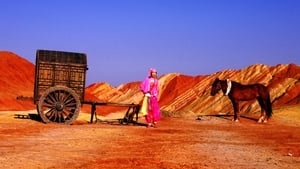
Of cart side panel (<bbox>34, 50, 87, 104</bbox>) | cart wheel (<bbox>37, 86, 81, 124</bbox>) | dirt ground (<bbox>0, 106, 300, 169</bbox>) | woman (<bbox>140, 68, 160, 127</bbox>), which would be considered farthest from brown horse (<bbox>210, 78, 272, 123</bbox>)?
cart wheel (<bbox>37, 86, 81, 124</bbox>)

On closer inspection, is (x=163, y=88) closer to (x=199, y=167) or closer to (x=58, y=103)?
(x=58, y=103)

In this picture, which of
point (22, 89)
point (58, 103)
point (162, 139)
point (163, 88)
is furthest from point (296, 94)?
point (162, 139)

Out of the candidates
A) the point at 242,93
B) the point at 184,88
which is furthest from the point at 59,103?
the point at 184,88

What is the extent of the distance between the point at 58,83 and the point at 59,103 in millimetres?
777

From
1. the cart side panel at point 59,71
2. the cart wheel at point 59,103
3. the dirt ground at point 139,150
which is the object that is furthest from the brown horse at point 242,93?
the cart wheel at point 59,103

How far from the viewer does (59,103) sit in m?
20.1

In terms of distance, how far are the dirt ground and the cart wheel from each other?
2.52 metres

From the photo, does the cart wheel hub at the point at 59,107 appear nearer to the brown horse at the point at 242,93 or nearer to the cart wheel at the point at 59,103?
the cart wheel at the point at 59,103

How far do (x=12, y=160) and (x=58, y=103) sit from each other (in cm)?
1035

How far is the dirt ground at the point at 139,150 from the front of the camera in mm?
9844

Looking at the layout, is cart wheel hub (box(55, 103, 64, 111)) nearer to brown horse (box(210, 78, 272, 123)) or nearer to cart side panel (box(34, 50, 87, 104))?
cart side panel (box(34, 50, 87, 104))

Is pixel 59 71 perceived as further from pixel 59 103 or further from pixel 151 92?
pixel 151 92

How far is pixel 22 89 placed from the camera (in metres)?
58.4

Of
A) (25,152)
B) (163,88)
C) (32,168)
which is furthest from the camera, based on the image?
(163,88)
